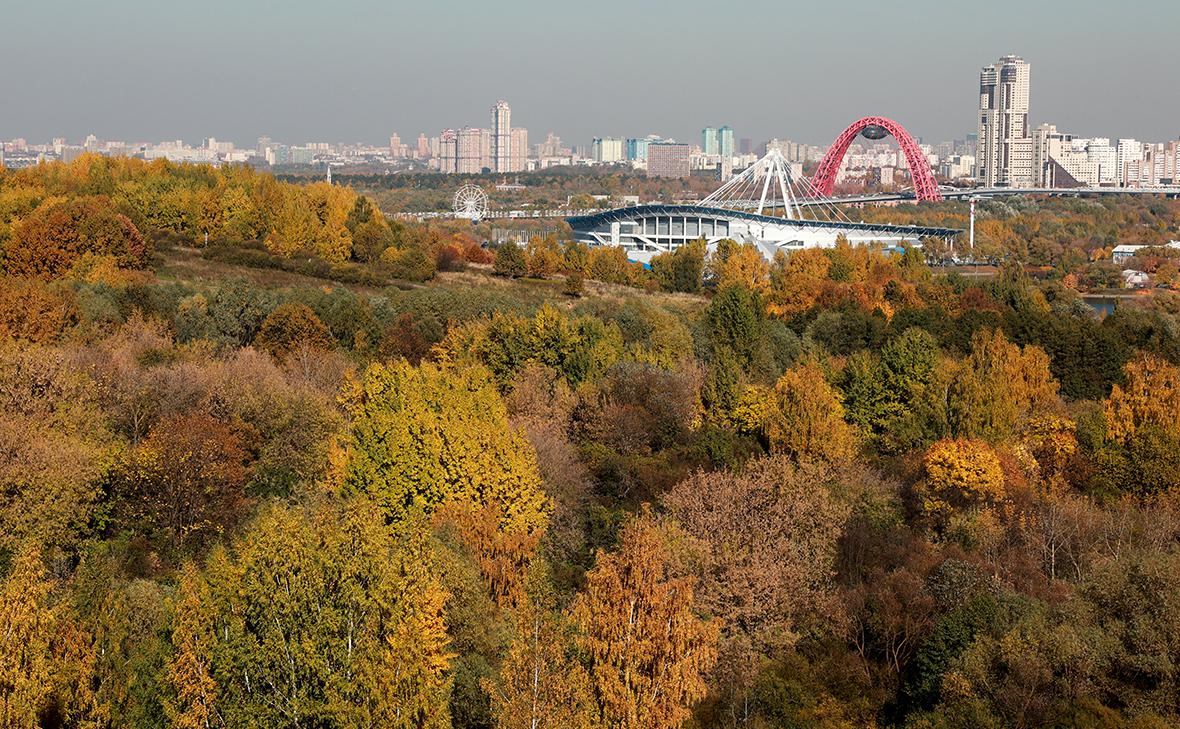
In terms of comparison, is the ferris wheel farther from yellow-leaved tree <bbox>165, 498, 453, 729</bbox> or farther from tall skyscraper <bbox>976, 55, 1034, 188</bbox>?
yellow-leaved tree <bbox>165, 498, 453, 729</bbox>

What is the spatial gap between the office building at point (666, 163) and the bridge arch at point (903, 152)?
64.7 metres

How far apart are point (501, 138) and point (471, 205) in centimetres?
10300

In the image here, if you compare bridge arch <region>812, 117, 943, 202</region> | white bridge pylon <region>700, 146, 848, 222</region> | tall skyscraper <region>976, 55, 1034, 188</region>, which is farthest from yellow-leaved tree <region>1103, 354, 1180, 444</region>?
tall skyscraper <region>976, 55, 1034, 188</region>

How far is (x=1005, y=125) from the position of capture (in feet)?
416

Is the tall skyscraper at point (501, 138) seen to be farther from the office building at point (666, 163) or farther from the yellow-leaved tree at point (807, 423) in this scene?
the yellow-leaved tree at point (807, 423)

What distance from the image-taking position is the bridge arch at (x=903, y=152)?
282 feet

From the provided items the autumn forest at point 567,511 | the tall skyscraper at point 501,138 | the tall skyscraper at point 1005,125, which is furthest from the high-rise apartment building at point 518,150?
the autumn forest at point 567,511

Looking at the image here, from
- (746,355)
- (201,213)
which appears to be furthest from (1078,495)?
(201,213)

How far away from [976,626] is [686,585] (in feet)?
13.5

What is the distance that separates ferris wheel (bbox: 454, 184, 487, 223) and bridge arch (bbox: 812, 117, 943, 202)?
21859 mm

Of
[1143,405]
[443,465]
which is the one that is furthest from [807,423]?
[443,465]

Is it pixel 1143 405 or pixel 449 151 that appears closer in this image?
pixel 1143 405

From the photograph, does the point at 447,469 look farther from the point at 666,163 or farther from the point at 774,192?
the point at 666,163

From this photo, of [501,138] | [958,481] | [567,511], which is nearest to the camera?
[567,511]
